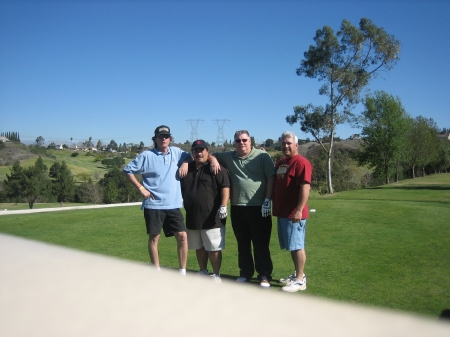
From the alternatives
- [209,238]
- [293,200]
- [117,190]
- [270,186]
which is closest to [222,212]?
[209,238]

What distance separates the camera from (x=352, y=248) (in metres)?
6.21

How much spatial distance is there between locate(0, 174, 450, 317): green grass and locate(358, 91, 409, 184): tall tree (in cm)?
3313

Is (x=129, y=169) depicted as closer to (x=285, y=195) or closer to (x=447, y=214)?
(x=285, y=195)

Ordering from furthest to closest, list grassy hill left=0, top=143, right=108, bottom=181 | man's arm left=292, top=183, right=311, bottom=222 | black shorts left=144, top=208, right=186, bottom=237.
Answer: grassy hill left=0, top=143, right=108, bottom=181
black shorts left=144, top=208, right=186, bottom=237
man's arm left=292, top=183, right=311, bottom=222

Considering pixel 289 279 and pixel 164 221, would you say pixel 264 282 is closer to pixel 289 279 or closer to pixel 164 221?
pixel 289 279

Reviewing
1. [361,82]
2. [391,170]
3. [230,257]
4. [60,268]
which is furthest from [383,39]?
[60,268]

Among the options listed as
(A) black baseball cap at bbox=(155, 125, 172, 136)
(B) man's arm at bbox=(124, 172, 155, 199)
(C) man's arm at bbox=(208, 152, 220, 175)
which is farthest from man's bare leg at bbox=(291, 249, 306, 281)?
(A) black baseball cap at bbox=(155, 125, 172, 136)

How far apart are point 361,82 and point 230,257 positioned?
27591 mm

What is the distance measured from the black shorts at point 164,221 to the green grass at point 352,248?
0.80 meters

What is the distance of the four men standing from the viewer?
4.29 metres

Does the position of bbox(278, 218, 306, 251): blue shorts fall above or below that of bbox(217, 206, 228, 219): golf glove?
below

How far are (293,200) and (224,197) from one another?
28.8 inches

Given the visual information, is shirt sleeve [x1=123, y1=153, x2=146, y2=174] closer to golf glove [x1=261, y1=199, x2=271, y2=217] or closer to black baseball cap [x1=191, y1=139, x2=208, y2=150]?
black baseball cap [x1=191, y1=139, x2=208, y2=150]

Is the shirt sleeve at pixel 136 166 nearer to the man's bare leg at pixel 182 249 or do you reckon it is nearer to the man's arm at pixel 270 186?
the man's bare leg at pixel 182 249
